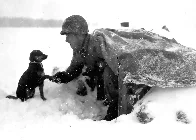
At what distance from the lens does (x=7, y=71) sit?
23.2 feet

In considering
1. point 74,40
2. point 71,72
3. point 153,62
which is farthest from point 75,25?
point 153,62

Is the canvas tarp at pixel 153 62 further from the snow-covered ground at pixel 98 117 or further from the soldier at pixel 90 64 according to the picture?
the soldier at pixel 90 64

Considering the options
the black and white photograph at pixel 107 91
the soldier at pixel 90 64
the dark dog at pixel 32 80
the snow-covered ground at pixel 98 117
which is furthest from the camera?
the dark dog at pixel 32 80

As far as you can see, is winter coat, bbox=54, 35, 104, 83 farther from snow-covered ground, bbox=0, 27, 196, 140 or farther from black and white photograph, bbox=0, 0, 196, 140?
snow-covered ground, bbox=0, 27, 196, 140

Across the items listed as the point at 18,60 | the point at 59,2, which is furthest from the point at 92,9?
the point at 18,60

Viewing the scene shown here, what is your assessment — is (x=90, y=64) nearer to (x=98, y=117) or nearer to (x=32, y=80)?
(x=98, y=117)

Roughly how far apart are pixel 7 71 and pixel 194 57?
5320 mm

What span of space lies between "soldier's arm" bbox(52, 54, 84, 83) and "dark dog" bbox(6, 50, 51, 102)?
16 centimetres

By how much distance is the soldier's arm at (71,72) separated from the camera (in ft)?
14.2

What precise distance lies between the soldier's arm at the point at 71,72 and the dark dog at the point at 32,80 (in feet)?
0.53

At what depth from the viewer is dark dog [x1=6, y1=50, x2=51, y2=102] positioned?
14.2 feet

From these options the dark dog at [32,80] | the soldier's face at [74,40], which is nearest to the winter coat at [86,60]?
the soldier's face at [74,40]

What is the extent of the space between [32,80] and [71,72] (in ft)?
2.22

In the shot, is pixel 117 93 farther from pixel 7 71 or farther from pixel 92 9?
pixel 92 9
